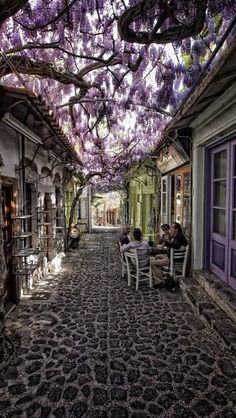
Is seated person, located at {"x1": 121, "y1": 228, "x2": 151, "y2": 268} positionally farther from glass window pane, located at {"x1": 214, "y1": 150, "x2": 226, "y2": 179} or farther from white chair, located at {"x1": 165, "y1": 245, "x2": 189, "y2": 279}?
glass window pane, located at {"x1": 214, "y1": 150, "x2": 226, "y2": 179}

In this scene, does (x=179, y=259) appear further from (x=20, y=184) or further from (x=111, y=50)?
(x=111, y=50)

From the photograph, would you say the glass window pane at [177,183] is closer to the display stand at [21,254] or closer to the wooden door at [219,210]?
the wooden door at [219,210]

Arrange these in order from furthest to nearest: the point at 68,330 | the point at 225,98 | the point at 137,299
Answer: the point at 137,299, the point at 68,330, the point at 225,98

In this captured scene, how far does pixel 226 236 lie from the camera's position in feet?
13.5

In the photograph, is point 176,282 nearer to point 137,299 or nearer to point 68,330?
point 137,299

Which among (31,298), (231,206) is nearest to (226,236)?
(231,206)

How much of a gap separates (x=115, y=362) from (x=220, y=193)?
2.89 m

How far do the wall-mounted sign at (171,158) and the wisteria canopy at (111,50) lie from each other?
855mm

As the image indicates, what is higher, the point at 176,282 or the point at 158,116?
the point at 158,116

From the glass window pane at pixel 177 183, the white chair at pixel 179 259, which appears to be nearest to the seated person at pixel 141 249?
the white chair at pixel 179 259

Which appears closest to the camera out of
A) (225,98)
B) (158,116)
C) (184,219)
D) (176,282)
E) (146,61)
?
(225,98)

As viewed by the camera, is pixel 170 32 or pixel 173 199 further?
pixel 173 199

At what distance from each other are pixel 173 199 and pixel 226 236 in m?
3.53

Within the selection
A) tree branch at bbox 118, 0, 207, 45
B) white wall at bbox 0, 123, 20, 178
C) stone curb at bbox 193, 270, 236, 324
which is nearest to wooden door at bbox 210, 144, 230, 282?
stone curb at bbox 193, 270, 236, 324
